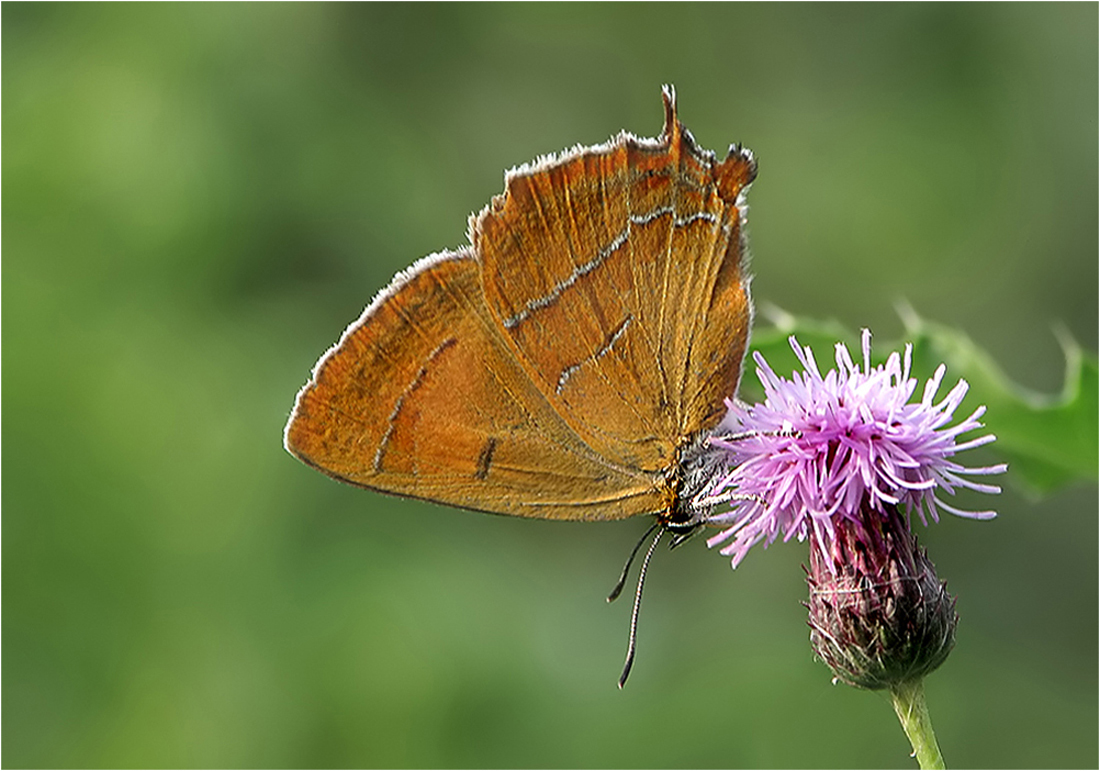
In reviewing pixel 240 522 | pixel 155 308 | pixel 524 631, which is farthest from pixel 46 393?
pixel 524 631

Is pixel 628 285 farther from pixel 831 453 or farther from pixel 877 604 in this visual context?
pixel 877 604

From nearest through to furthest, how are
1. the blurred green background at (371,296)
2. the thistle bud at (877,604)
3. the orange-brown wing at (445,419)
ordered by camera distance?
the thistle bud at (877,604) < the orange-brown wing at (445,419) < the blurred green background at (371,296)

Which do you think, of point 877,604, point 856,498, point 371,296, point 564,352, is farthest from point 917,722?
point 371,296

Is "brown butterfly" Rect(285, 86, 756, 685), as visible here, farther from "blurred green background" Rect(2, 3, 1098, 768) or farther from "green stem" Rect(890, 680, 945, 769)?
"blurred green background" Rect(2, 3, 1098, 768)

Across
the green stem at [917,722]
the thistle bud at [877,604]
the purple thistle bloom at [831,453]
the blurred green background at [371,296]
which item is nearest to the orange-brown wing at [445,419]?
the purple thistle bloom at [831,453]

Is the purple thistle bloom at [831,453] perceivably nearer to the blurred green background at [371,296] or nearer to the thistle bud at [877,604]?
the thistle bud at [877,604]

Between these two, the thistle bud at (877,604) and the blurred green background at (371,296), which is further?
the blurred green background at (371,296)
